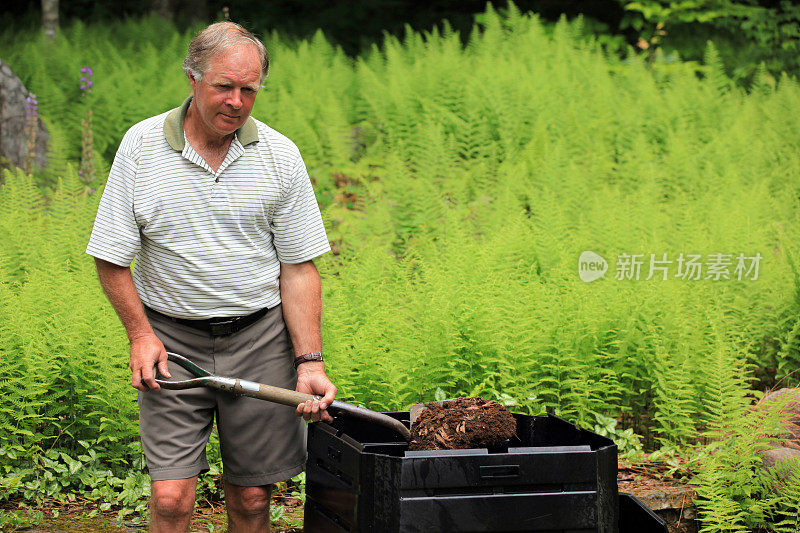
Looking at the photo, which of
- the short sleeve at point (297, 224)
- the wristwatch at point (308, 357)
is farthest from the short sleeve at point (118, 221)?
the wristwatch at point (308, 357)

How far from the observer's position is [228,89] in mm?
2840

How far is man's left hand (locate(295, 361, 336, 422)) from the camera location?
9.43 feet

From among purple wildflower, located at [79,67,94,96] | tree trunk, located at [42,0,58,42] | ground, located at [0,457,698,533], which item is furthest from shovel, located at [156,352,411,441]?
tree trunk, located at [42,0,58,42]

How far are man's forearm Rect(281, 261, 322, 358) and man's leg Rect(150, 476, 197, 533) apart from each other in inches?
25.0

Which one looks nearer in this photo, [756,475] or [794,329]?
[756,475]

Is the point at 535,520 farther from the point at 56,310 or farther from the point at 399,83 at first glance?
the point at 399,83

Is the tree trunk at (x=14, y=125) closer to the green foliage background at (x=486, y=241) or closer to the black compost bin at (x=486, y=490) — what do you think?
the green foliage background at (x=486, y=241)

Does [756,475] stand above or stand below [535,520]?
below

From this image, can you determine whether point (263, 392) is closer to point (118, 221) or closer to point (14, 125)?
point (118, 221)

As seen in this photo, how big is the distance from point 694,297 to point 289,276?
3109 millimetres

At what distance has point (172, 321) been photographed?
3.08m

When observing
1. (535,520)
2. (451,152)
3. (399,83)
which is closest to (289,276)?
(535,520)

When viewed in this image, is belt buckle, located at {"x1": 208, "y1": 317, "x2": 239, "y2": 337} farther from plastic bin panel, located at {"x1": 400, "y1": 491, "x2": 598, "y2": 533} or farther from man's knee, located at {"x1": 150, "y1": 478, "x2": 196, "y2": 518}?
plastic bin panel, located at {"x1": 400, "y1": 491, "x2": 598, "y2": 533}

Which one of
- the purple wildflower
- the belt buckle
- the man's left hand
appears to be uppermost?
the purple wildflower
